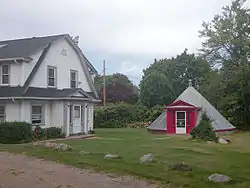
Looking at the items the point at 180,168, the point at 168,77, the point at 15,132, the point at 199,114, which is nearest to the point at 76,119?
the point at 15,132

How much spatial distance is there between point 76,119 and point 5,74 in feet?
20.0

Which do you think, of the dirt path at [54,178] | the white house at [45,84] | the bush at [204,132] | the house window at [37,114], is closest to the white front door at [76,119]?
the white house at [45,84]

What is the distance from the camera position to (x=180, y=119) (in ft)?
97.4

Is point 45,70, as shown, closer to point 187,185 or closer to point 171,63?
point 187,185

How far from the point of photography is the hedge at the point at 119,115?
1640 inches

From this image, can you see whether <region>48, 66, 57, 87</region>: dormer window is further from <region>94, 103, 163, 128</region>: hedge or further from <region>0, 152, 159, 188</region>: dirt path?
<region>94, 103, 163, 128</region>: hedge

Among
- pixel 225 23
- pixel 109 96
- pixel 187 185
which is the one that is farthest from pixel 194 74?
pixel 187 185

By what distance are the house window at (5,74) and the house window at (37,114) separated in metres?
2.51

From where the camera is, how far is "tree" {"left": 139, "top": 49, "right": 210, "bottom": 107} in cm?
5434

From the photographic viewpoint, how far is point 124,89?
5784 centimetres

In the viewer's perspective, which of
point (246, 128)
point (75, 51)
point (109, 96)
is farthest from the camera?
point (109, 96)

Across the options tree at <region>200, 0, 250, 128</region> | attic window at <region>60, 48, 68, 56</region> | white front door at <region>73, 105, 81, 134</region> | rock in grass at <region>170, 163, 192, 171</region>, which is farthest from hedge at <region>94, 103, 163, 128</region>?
rock in grass at <region>170, 163, 192, 171</region>

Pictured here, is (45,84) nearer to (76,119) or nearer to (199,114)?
(76,119)

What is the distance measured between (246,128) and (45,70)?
22.0 m
